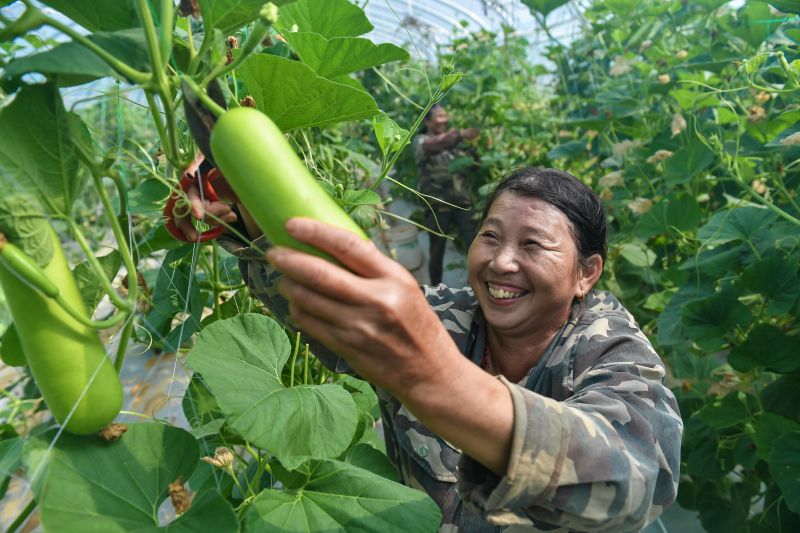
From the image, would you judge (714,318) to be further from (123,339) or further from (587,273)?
(123,339)

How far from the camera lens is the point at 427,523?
2.13 feet

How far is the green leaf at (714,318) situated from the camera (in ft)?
4.56

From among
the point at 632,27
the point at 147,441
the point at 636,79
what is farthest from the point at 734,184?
the point at 147,441

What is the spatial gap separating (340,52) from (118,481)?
1.54ft

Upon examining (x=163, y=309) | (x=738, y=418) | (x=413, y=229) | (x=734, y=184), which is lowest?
(x=413, y=229)

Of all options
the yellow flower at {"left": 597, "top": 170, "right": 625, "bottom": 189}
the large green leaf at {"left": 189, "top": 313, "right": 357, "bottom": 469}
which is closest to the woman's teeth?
the large green leaf at {"left": 189, "top": 313, "right": 357, "bottom": 469}

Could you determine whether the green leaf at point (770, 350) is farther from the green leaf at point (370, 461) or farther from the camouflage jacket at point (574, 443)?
the green leaf at point (370, 461)

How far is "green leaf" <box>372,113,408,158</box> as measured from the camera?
83cm

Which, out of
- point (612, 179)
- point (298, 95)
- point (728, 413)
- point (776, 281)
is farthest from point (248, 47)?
point (612, 179)

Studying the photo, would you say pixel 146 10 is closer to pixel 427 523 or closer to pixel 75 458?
pixel 75 458

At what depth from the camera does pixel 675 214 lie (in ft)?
5.71

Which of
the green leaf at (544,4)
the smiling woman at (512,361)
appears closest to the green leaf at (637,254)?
the green leaf at (544,4)

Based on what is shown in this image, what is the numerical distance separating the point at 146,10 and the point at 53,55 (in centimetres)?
7

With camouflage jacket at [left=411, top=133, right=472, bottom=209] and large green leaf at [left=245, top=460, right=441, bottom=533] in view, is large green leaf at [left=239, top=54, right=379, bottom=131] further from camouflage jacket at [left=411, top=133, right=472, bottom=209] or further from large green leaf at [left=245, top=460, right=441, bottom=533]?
camouflage jacket at [left=411, top=133, right=472, bottom=209]
